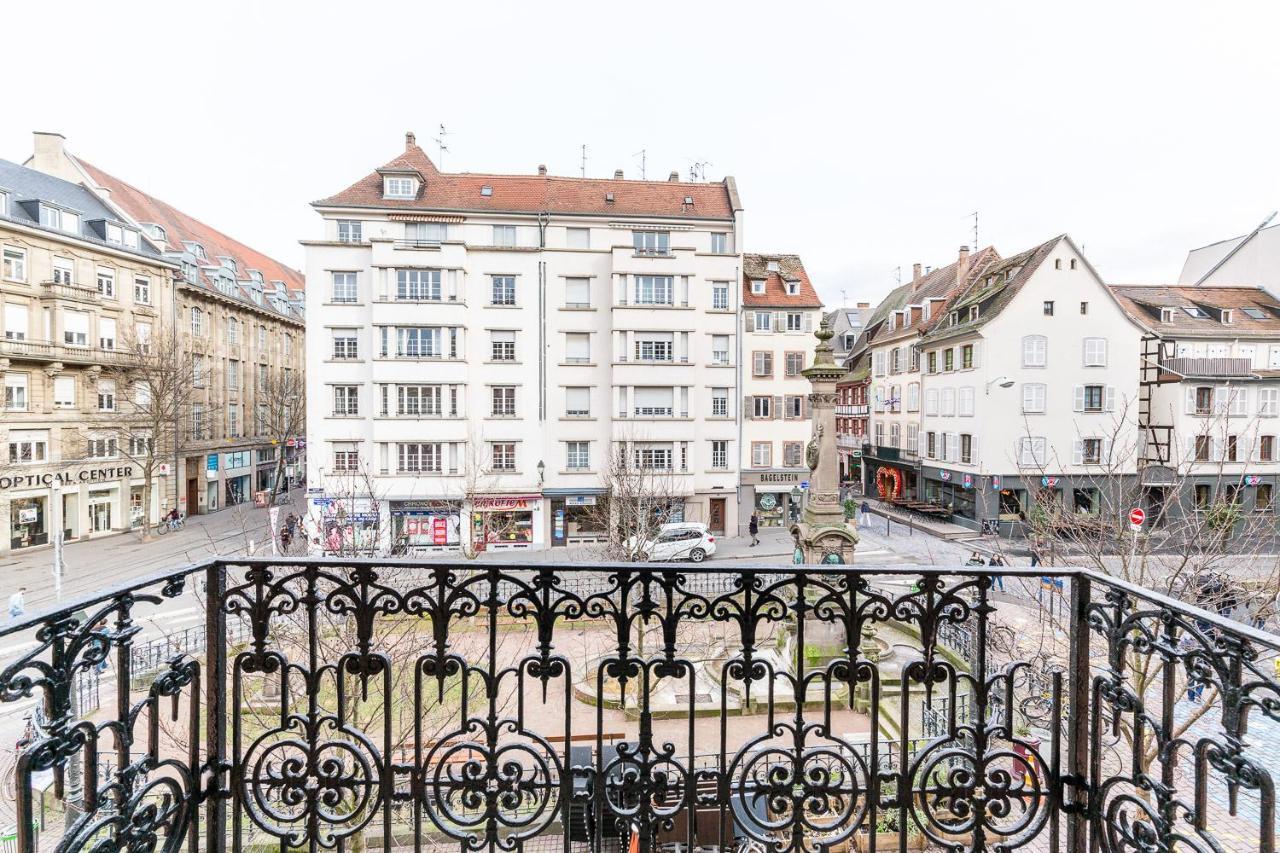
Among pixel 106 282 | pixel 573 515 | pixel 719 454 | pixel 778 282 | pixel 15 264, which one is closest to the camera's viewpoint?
pixel 15 264

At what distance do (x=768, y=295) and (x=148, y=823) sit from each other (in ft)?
95.6

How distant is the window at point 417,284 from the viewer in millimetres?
24016

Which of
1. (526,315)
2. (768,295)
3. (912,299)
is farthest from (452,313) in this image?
(912,299)

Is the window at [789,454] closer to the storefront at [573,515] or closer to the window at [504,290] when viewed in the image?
the storefront at [573,515]

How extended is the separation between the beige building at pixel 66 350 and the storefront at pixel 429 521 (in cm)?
1270

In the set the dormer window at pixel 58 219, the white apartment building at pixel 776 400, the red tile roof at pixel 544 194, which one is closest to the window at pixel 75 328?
the dormer window at pixel 58 219

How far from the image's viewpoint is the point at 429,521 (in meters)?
24.7

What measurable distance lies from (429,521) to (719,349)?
1376 centimetres

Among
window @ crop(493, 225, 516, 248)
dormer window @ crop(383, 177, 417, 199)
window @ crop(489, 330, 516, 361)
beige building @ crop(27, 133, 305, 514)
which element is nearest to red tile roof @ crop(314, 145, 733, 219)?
dormer window @ crop(383, 177, 417, 199)

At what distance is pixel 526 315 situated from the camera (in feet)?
83.6

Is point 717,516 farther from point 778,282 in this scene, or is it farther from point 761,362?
point 778,282

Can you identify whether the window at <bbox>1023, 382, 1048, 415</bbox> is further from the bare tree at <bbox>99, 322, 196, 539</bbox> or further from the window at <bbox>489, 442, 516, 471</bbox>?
the bare tree at <bbox>99, 322, 196, 539</bbox>

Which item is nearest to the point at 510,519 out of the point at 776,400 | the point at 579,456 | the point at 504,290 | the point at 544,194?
the point at 579,456

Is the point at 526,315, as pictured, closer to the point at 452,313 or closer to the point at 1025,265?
the point at 452,313
